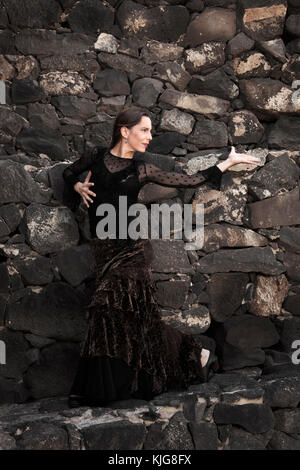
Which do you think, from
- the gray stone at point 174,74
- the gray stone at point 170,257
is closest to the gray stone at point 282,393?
the gray stone at point 170,257

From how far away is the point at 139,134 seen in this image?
3.10m

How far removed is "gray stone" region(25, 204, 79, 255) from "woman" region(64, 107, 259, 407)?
0.18 meters

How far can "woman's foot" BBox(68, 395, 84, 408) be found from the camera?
9.74ft

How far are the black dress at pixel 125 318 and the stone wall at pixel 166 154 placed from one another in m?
0.28

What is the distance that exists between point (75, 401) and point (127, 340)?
1.46ft

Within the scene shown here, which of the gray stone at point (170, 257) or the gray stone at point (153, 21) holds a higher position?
the gray stone at point (153, 21)

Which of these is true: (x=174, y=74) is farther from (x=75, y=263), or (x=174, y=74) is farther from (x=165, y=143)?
(x=75, y=263)

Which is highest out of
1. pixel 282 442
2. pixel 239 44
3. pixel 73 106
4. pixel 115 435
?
pixel 239 44

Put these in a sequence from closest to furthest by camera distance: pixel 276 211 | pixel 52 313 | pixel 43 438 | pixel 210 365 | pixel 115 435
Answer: pixel 43 438, pixel 115 435, pixel 52 313, pixel 210 365, pixel 276 211

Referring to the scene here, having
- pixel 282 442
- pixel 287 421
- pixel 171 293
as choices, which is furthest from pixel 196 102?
pixel 282 442

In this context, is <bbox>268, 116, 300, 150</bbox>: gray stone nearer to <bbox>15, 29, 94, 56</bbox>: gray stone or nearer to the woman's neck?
the woman's neck

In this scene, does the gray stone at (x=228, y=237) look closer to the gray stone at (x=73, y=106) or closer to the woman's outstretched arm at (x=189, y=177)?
the woman's outstretched arm at (x=189, y=177)

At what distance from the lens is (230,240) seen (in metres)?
3.63

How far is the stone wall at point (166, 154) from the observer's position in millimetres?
3236
